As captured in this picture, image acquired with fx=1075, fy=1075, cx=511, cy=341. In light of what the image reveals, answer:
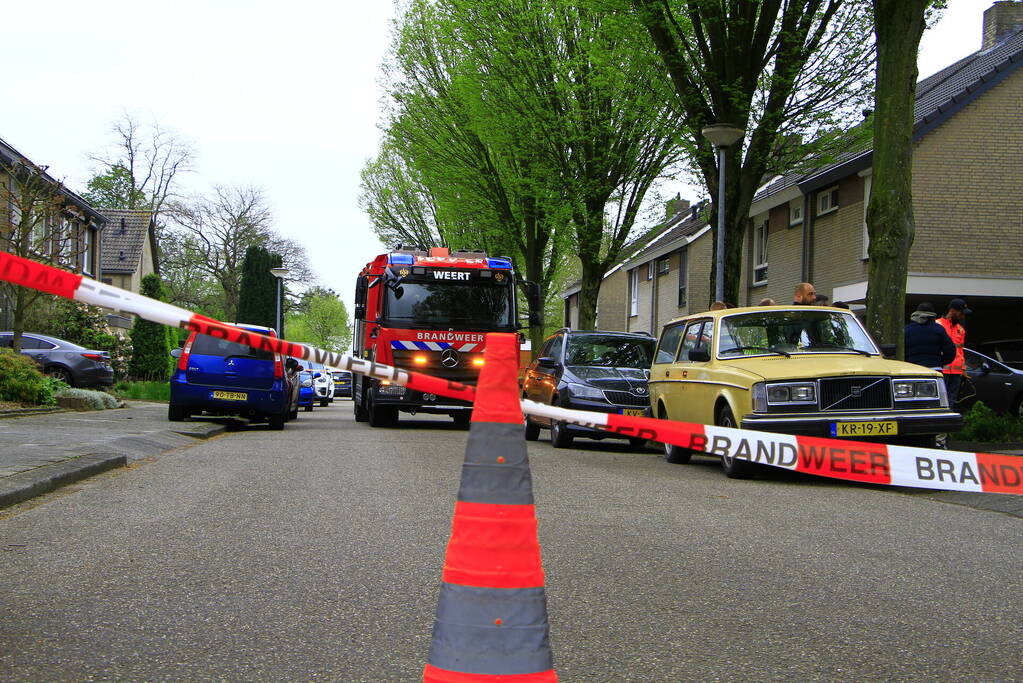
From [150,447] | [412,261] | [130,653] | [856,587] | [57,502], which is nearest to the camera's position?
[130,653]

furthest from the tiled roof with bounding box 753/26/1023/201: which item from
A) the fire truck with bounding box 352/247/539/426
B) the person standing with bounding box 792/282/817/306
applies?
the person standing with bounding box 792/282/817/306

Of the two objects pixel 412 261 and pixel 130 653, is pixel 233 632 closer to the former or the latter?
pixel 130 653

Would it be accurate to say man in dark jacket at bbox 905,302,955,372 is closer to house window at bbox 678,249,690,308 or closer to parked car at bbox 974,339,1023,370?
parked car at bbox 974,339,1023,370

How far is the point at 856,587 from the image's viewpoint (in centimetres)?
557

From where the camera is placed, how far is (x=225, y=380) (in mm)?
17234

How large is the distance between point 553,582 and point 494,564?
2.48 metres

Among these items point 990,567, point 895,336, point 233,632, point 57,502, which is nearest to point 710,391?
point 895,336

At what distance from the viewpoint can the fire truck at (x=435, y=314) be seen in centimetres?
1861

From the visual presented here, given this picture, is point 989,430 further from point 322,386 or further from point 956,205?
point 322,386

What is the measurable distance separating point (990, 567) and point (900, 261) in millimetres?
7230

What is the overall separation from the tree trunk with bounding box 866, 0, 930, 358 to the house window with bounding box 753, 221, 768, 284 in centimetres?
1849

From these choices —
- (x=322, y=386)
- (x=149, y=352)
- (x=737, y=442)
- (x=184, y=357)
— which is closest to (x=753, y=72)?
(x=184, y=357)

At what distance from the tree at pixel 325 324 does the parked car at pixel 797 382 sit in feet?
315

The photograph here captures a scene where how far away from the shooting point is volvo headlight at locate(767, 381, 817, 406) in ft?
32.6
